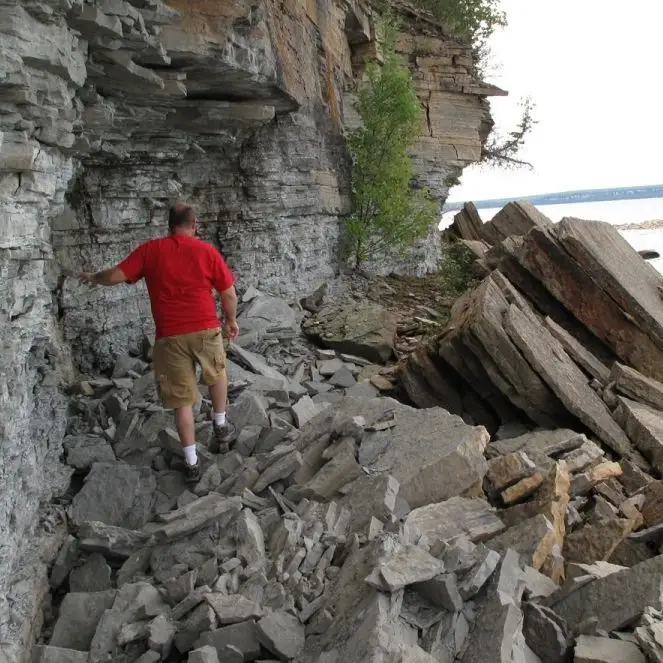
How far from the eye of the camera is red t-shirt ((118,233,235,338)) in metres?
5.48

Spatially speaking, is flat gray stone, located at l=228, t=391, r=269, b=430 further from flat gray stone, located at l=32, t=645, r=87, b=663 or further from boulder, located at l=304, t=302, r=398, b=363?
boulder, located at l=304, t=302, r=398, b=363

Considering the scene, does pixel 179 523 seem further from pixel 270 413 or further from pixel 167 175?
pixel 167 175

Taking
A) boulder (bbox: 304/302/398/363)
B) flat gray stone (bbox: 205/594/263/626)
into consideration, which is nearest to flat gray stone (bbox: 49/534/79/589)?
flat gray stone (bbox: 205/594/263/626)

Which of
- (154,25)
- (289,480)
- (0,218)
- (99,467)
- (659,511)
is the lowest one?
(99,467)

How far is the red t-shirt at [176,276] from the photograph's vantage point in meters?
5.48

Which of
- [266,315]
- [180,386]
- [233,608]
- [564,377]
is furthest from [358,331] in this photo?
[233,608]

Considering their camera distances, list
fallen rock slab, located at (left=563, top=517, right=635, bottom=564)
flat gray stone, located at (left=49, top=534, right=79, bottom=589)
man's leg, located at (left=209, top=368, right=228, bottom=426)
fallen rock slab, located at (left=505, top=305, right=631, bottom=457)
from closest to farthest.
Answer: flat gray stone, located at (left=49, top=534, right=79, bottom=589)
fallen rock slab, located at (left=563, top=517, right=635, bottom=564)
man's leg, located at (left=209, top=368, right=228, bottom=426)
fallen rock slab, located at (left=505, top=305, right=631, bottom=457)

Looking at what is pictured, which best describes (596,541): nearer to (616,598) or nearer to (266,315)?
(616,598)

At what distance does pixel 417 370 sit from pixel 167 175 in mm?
4410

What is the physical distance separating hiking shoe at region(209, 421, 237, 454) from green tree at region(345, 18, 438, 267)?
25.8ft

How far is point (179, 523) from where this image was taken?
15.8ft

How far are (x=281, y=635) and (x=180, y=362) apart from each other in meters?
2.65

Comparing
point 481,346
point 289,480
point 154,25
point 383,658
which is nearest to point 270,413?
point 289,480

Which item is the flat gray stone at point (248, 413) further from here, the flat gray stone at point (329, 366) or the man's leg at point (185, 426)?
the flat gray stone at point (329, 366)
